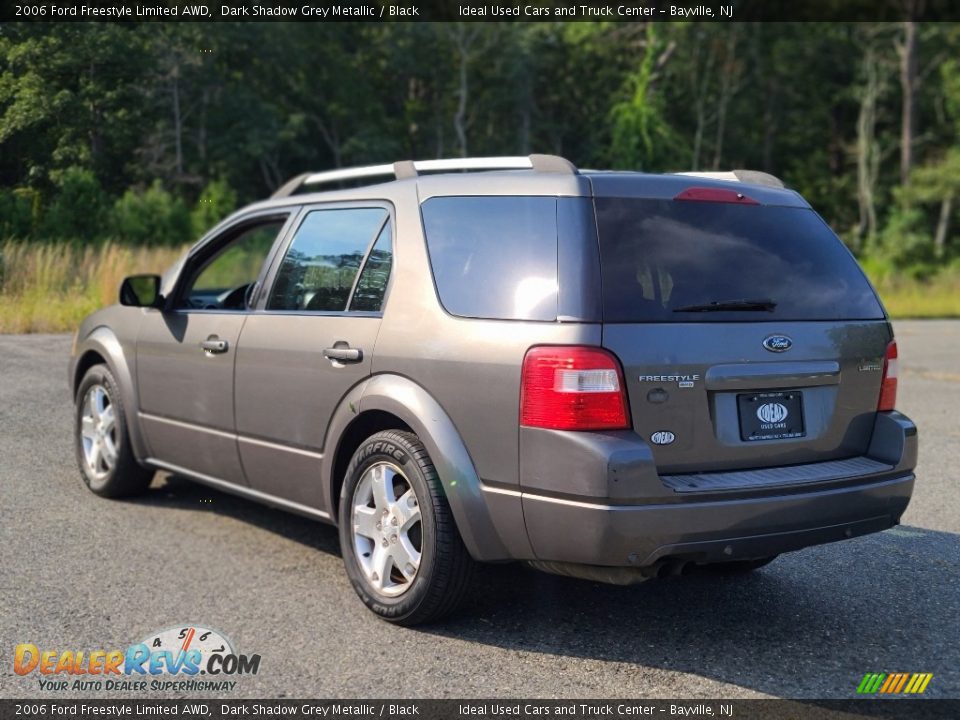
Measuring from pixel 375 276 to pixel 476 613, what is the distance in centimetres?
151

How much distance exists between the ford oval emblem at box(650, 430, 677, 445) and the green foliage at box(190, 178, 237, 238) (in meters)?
12.5

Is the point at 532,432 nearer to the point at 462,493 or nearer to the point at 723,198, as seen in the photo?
the point at 462,493

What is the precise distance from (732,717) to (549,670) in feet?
2.27

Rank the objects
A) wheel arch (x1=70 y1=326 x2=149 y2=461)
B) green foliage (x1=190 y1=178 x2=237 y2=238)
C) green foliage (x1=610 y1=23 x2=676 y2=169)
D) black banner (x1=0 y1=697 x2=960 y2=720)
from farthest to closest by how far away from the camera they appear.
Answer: green foliage (x1=610 y1=23 x2=676 y2=169)
green foliage (x1=190 y1=178 x2=237 y2=238)
wheel arch (x1=70 y1=326 x2=149 y2=461)
black banner (x1=0 y1=697 x2=960 y2=720)

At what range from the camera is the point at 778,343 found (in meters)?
4.16

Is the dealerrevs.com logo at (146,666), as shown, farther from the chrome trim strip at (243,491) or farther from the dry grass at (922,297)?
the dry grass at (922,297)

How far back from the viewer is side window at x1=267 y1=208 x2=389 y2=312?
497 centimetres

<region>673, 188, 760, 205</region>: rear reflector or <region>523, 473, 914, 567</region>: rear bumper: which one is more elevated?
<region>673, 188, 760, 205</region>: rear reflector

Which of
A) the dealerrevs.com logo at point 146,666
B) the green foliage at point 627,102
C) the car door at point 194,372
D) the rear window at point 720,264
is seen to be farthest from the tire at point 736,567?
the green foliage at point 627,102

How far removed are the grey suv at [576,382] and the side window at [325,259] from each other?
2 centimetres

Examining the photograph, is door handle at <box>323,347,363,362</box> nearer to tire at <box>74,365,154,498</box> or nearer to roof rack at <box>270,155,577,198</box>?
roof rack at <box>270,155,577,198</box>

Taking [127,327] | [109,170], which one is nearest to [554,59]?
[109,170]

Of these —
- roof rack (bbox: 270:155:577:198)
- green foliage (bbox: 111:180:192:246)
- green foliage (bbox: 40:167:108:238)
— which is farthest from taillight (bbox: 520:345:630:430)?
green foliage (bbox: 111:180:192:246)

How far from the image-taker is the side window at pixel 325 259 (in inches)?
196
